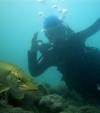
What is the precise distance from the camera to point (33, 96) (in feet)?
17.0

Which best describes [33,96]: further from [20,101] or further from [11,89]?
[11,89]

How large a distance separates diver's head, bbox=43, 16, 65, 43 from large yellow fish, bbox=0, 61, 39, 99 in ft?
12.3

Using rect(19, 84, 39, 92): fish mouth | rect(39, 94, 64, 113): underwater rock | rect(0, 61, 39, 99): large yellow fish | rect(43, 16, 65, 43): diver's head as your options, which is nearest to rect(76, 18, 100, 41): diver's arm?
rect(43, 16, 65, 43): diver's head

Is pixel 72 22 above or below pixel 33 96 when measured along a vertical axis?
above

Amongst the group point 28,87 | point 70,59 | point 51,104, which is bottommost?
point 28,87

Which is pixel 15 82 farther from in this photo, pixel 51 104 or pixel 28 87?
pixel 51 104

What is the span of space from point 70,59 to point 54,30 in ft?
2.66

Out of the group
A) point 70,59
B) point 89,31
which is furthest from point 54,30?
point 89,31

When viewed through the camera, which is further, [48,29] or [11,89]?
[48,29]

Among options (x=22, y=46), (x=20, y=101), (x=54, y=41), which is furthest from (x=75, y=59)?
(x=22, y=46)

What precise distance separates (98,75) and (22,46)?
79.6 metres

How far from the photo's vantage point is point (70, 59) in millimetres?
7254

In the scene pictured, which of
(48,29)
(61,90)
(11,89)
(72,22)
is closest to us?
(11,89)

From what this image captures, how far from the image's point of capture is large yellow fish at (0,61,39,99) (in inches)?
127
